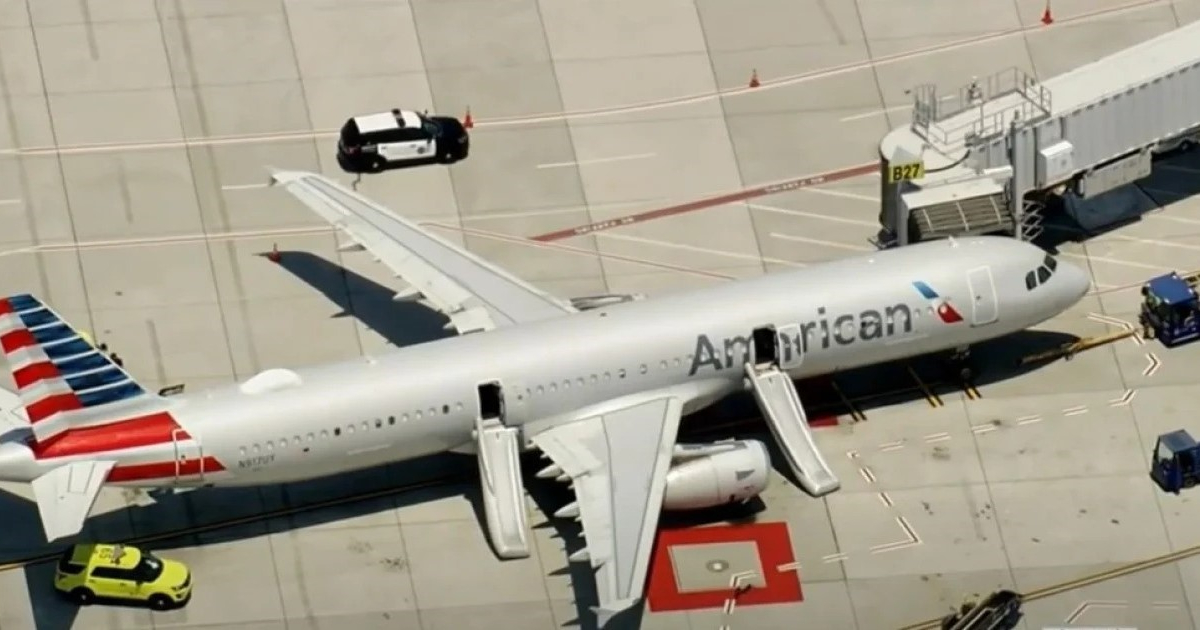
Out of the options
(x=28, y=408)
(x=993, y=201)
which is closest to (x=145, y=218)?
(x=28, y=408)

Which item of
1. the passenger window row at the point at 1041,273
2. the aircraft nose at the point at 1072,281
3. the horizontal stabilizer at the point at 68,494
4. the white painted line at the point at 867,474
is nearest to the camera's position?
the horizontal stabilizer at the point at 68,494

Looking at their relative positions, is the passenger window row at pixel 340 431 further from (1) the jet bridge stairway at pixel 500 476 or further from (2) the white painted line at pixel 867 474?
(2) the white painted line at pixel 867 474

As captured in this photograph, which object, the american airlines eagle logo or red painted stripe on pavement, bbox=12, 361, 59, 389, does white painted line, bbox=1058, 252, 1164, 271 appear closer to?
the american airlines eagle logo

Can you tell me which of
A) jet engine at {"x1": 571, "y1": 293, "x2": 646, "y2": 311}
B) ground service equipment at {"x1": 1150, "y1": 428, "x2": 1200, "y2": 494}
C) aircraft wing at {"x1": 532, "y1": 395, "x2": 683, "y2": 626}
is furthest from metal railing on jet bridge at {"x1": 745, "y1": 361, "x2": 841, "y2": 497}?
ground service equipment at {"x1": 1150, "y1": 428, "x2": 1200, "y2": 494}

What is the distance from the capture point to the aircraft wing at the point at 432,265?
87250 mm

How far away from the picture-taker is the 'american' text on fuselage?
84.2 metres

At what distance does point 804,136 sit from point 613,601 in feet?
97.4

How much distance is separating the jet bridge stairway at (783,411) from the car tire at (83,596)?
22.3 m

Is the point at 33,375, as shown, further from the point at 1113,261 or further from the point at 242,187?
the point at 1113,261

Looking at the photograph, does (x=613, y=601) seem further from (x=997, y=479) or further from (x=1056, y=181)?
(x=1056, y=181)

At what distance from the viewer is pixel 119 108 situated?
9888 cm

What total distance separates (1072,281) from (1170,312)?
4.03m

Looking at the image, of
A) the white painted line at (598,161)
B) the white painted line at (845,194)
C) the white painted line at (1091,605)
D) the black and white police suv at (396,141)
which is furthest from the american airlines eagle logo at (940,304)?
the black and white police suv at (396,141)

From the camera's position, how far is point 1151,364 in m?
90.5
